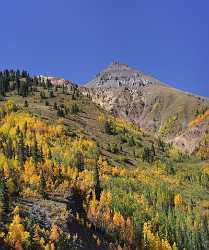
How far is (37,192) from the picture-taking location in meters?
186

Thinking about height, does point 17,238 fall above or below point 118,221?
below

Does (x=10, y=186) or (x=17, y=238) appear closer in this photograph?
(x=17, y=238)

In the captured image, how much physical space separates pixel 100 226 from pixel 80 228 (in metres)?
18.7

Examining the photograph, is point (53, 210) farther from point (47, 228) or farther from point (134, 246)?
point (134, 246)

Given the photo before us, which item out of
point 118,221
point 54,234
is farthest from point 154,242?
point 54,234

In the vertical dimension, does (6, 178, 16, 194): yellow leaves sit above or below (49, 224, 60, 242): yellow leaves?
above

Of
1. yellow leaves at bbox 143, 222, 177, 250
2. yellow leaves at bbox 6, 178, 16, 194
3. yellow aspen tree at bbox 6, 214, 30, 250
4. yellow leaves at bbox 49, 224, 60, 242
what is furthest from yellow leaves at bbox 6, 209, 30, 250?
yellow leaves at bbox 143, 222, 177, 250

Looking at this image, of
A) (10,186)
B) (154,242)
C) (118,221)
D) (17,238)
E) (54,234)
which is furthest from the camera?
(118,221)

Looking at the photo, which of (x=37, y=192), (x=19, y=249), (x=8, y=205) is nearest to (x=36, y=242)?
(x=19, y=249)

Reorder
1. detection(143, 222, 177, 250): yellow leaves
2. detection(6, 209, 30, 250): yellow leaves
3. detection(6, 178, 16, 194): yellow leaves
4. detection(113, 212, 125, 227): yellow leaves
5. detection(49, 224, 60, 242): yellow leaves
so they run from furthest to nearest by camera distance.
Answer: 1. detection(113, 212, 125, 227): yellow leaves
2. detection(143, 222, 177, 250): yellow leaves
3. detection(6, 178, 16, 194): yellow leaves
4. detection(49, 224, 60, 242): yellow leaves
5. detection(6, 209, 30, 250): yellow leaves

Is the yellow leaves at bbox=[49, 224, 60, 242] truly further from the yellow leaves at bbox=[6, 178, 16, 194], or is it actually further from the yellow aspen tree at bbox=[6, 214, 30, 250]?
the yellow leaves at bbox=[6, 178, 16, 194]

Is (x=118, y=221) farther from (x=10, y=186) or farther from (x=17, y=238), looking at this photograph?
(x=17, y=238)

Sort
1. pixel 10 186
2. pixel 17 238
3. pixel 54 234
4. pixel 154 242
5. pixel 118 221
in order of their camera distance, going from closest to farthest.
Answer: pixel 17 238
pixel 54 234
pixel 10 186
pixel 154 242
pixel 118 221

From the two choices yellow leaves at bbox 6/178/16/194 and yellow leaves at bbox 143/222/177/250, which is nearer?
yellow leaves at bbox 6/178/16/194
